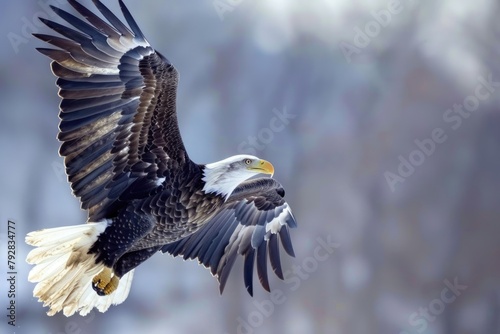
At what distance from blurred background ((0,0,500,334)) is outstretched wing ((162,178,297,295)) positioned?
21.1 inches

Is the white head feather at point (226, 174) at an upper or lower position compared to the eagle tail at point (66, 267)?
upper

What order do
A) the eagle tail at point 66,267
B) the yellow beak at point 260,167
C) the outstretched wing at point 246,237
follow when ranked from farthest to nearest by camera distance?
1. the outstretched wing at point 246,237
2. the yellow beak at point 260,167
3. the eagle tail at point 66,267

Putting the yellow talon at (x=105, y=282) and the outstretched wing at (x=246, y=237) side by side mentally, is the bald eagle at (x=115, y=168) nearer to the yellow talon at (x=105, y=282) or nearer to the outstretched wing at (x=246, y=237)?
→ the yellow talon at (x=105, y=282)

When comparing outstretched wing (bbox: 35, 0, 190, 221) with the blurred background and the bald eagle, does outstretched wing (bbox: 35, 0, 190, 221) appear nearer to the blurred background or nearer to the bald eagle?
the bald eagle

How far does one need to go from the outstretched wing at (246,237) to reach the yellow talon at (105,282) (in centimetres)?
64

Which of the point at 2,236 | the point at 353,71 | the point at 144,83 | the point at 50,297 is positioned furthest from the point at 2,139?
the point at 353,71

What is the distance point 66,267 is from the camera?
4914mm

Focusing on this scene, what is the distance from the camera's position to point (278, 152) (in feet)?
21.6

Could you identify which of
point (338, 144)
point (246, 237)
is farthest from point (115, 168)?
point (338, 144)

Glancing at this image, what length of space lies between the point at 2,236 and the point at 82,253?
0.95 m

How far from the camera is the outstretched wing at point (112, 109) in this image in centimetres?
440

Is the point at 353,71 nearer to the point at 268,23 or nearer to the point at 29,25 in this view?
the point at 268,23

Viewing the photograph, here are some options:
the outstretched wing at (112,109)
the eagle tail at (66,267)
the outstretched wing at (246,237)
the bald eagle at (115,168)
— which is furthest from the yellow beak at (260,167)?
the eagle tail at (66,267)

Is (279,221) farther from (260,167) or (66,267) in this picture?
(66,267)
